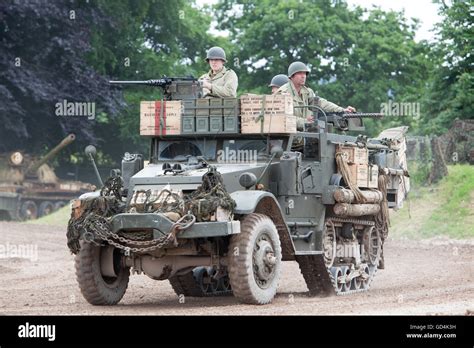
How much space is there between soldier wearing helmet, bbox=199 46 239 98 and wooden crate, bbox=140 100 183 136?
2.03 feet

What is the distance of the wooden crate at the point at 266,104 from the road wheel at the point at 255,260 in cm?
173

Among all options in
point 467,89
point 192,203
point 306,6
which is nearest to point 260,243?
point 192,203

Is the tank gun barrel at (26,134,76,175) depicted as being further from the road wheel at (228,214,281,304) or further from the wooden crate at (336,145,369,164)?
the road wheel at (228,214,281,304)

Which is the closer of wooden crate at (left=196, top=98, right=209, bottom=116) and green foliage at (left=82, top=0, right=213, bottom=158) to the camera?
wooden crate at (left=196, top=98, right=209, bottom=116)

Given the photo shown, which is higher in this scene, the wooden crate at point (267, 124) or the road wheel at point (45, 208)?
the wooden crate at point (267, 124)

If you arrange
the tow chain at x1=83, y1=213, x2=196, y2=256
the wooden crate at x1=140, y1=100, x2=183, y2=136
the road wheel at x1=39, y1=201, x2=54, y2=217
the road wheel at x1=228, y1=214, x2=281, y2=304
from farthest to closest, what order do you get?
the road wheel at x1=39, y1=201, x2=54, y2=217 < the wooden crate at x1=140, y1=100, x2=183, y2=136 < the road wheel at x1=228, y1=214, x2=281, y2=304 < the tow chain at x1=83, y1=213, x2=196, y2=256

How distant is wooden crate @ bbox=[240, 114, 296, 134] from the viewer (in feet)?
54.6

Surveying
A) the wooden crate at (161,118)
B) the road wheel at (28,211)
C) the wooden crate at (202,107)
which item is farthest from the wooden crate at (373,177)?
the road wheel at (28,211)

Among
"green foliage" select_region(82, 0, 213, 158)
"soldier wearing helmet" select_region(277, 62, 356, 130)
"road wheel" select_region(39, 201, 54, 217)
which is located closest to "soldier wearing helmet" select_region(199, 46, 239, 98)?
"soldier wearing helmet" select_region(277, 62, 356, 130)

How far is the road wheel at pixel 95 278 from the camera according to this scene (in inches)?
619

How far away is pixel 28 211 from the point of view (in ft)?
131

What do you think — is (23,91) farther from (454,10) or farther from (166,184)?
(166,184)

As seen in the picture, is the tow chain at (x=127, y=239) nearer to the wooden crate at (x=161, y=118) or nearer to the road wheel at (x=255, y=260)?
the road wheel at (x=255, y=260)

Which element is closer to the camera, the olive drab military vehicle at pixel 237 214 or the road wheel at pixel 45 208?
the olive drab military vehicle at pixel 237 214
